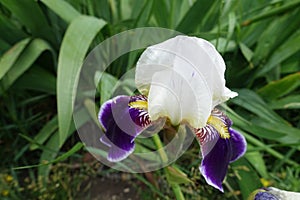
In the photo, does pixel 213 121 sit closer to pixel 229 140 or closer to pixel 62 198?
pixel 229 140

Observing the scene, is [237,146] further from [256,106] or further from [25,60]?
[25,60]

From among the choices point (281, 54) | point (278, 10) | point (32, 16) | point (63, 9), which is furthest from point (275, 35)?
point (32, 16)

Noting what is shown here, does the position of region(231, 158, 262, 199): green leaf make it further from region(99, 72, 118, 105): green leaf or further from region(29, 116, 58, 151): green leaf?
region(29, 116, 58, 151): green leaf

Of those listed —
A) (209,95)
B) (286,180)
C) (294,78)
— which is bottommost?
(286,180)

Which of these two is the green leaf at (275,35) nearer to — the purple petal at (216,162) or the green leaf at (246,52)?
the green leaf at (246,52)

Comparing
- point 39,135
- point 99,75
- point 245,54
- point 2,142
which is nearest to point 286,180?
point 245,54

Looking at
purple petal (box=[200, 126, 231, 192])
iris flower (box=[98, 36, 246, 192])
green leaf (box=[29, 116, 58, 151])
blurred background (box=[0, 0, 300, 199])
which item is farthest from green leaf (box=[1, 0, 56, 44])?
purple petal (box=[200, 126, 231, 192])

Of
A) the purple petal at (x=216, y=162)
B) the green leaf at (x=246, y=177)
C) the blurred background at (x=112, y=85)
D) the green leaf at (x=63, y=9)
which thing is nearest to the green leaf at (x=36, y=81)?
the blurred background at (x=112, y=85)
